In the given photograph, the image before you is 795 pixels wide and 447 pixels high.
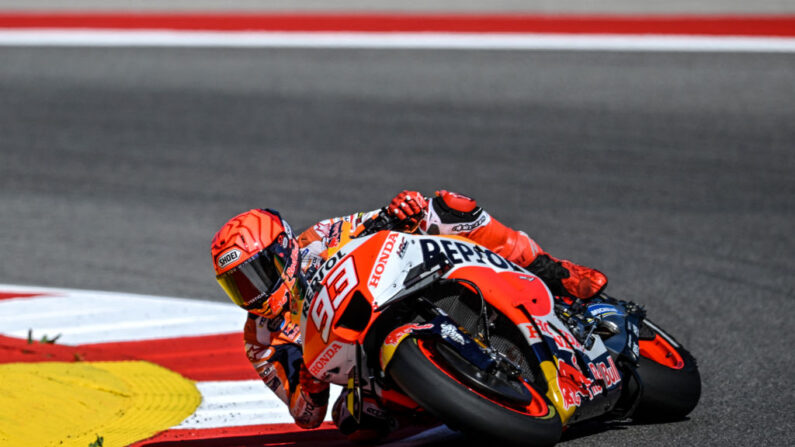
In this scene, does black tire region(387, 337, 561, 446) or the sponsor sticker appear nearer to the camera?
black tire region(387, 337, 561, 446)

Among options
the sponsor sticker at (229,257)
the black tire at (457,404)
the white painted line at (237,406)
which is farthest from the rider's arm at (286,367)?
the black tire at (457,404)

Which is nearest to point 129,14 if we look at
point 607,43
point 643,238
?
point 607,43

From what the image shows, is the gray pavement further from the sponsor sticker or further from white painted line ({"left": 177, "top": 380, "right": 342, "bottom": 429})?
the sponsor sticker

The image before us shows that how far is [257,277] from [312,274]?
0.92ft

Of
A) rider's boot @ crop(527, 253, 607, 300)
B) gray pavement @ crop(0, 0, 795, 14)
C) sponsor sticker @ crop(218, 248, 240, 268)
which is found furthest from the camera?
gray pavement @ crop(0, 0, 795, 14)

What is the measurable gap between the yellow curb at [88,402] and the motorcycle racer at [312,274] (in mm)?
864

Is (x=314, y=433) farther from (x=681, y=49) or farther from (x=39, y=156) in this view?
(x=681, y=49)

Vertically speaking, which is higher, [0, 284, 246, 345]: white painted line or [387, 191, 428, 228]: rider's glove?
[387, 191, 428, 228]: rider's glove

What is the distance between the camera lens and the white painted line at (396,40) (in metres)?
13.8

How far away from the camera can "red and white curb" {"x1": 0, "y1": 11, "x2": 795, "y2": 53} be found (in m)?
14.1

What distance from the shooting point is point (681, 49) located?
44.8 ft

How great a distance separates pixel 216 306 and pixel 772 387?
152 inches

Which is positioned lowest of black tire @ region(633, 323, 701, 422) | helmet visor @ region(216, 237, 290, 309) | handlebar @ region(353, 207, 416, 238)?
black tire @ region(633, 323, 701, 422)

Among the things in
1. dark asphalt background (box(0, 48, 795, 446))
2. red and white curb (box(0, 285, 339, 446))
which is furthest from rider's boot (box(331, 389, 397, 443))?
dark asphalt background (box(0, 48, 795, 446))
